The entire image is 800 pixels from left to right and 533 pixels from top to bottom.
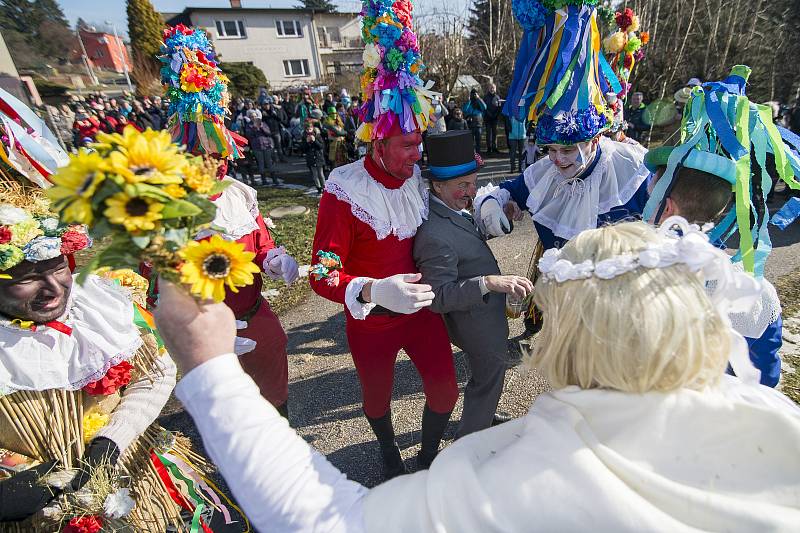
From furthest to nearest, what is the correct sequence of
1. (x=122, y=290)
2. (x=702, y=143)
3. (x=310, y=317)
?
(x=310, y=317)
(x=122, y=290)
(x=702, y=143)

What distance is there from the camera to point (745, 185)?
1550mm

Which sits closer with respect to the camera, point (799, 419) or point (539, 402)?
point (799, 419)

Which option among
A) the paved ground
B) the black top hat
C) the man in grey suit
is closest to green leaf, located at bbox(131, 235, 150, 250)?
the man in grey suit

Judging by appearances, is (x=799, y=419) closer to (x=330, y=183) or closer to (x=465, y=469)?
(x=465, y=469)

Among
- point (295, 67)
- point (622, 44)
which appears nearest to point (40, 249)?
point (622, 44)

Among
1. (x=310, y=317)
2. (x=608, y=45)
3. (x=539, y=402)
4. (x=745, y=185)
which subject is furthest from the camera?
(x=608, y=45)

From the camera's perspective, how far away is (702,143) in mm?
1669

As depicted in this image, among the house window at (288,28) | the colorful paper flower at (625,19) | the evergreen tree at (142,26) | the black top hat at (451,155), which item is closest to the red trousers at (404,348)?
the black top hat at (451,155)

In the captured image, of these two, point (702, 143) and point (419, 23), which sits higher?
point (419, 23)

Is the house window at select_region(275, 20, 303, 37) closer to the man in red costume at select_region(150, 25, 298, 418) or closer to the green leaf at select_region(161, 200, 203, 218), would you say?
the man in red costume at select_region(150, 25, 298, 418)

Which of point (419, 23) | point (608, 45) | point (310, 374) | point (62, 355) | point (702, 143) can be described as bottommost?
point (310, 374)

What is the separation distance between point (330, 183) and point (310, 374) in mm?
2038

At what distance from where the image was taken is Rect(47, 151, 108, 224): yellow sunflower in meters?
0.77

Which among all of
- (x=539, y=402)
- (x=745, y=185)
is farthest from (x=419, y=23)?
(x=539, y=402)
